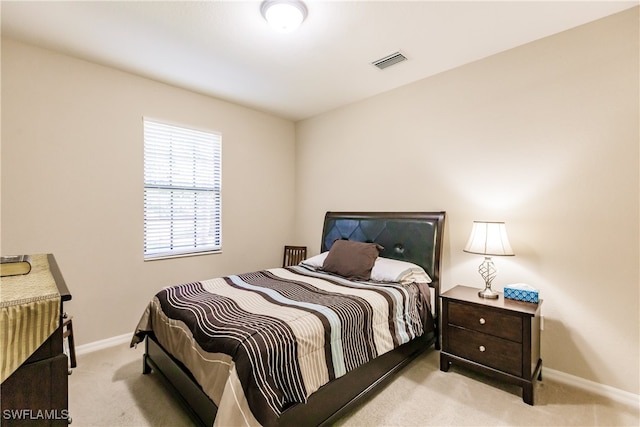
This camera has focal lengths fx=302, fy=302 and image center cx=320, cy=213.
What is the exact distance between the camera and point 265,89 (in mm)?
3400

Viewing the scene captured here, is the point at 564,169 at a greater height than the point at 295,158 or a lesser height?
lesser

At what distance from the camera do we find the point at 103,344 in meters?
2.87

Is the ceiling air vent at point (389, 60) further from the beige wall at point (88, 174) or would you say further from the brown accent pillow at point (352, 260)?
the beige wall at point (88, 174)

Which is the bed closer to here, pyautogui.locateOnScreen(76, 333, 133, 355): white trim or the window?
pyautogui.locateOnScreen(76, 333, 133, 355): white trim

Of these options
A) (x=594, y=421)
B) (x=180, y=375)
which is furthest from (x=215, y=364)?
(x=594, y=421)

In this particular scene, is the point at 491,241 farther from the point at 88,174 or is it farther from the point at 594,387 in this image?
the point at 88,174

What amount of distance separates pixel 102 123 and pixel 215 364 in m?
2.57

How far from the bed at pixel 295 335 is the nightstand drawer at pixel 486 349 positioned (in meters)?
0.28

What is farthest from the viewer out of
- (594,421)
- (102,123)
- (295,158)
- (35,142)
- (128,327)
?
(295,158)

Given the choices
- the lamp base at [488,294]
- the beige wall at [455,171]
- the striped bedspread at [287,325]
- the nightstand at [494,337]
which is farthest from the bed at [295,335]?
the beige wall at [455,171]

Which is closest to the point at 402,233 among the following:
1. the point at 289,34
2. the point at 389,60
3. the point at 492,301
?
the point at 492,301

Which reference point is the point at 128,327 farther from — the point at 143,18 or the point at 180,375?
the point at 143,18

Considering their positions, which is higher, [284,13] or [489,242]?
[284,13]

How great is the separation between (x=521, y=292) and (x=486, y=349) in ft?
1.67
